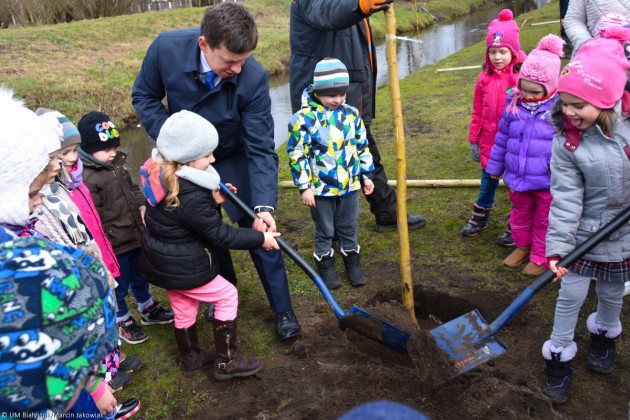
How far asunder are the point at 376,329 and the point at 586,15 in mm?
3061

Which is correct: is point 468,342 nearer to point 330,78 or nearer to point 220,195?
point 220,195

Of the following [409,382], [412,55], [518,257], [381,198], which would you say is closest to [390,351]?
[409,382]

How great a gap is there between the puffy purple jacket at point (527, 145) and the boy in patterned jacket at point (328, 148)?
A: 40.0 inches

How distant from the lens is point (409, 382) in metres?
2.84

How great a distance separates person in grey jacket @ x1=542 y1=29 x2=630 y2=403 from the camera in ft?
7.94

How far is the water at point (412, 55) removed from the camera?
9.61m

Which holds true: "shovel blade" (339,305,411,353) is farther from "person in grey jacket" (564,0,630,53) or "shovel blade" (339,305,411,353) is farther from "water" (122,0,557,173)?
"person in grey jacket" (564,0,630,53)

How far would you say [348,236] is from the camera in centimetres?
399

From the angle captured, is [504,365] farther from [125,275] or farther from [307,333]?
[125,275]

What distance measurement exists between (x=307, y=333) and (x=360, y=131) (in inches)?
57.4

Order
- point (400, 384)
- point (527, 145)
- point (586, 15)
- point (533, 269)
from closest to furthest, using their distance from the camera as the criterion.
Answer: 1. point (400, 384)
2. point (527, 145)
3. point (533, 269)
4. point (586, 15)

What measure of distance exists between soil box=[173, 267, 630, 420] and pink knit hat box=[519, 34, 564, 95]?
4.90 ft

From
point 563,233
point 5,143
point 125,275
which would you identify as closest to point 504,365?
point 563,233

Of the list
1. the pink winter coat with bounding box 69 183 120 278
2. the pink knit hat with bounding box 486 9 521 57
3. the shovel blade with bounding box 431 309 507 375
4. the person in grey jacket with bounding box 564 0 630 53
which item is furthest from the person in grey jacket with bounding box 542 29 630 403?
the pink winter coat with bounding box 69 183 120 278
